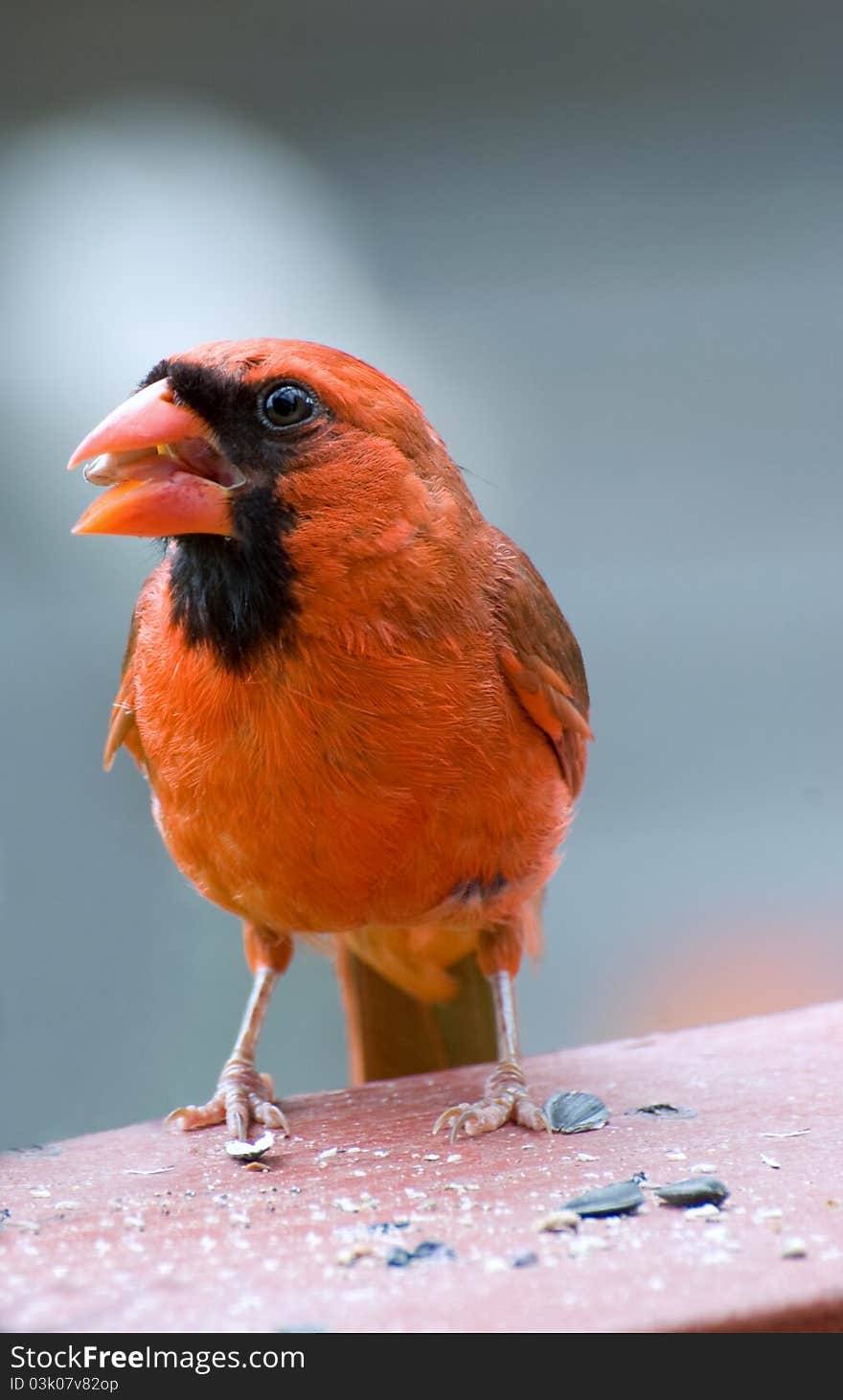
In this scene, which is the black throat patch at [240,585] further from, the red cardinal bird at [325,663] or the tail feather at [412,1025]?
the tail feather at [412,1025]

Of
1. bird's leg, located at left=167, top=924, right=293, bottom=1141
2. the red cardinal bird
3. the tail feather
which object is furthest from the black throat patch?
the tail feather

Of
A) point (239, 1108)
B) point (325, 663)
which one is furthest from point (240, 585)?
point (239, 1108)

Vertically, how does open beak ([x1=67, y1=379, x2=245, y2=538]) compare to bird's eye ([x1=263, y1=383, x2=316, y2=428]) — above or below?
below

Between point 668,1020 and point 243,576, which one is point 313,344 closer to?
point 243,576

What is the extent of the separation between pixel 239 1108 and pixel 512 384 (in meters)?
2.59

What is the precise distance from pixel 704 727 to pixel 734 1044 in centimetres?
215

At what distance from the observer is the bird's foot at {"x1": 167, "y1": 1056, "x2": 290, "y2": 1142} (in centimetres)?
234

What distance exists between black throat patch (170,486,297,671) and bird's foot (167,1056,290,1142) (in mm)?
817

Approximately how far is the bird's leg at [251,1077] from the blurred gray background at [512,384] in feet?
1.77

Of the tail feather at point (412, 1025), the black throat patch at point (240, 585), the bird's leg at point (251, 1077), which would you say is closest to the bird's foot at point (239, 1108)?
the bird's leg at point (251, 1077)

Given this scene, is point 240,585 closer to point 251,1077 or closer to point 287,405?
point 287,405

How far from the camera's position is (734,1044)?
2.82 metres

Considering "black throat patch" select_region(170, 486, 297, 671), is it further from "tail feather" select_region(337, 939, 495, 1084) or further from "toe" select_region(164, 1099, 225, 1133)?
"tail feather" select_region(337, 939, 495, 1084)

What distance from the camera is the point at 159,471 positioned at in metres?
1.97
